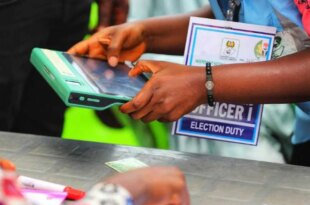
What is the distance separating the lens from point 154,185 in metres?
0.83

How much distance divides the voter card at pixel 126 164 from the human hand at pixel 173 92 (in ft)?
0.31

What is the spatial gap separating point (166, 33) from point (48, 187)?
630 mm

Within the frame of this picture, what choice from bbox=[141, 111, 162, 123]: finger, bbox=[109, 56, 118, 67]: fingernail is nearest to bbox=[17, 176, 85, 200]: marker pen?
bbox=[141, 111, 162, 123]: finger

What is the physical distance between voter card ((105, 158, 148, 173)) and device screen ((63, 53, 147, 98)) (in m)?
0.12

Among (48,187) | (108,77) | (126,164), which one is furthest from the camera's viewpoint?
(108,77)

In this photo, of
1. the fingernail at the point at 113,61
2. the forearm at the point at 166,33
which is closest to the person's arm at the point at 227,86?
the fingernail at the point at 113,61

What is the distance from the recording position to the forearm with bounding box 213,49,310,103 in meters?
1.21

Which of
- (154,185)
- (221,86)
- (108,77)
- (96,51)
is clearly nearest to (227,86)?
(221,86)

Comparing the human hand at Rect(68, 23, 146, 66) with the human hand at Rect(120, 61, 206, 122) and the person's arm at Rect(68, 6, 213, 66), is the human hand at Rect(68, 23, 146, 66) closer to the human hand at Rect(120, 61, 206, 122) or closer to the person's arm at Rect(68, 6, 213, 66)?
the person's arm at Rect(68, 6, 213, 66)

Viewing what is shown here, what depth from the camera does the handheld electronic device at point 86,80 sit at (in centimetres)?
114

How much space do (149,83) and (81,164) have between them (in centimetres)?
20

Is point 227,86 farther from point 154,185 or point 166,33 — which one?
point 154,185

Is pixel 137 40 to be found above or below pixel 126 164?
above

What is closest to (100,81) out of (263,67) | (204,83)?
(204,83)
